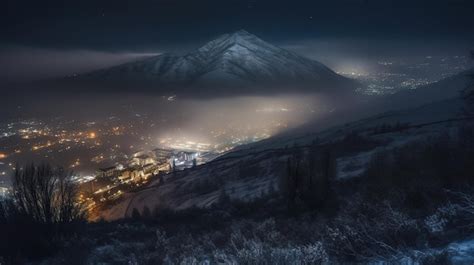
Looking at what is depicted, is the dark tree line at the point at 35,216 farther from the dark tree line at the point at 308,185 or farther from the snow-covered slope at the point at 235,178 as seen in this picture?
the snow-covered slope at the point at 235,178

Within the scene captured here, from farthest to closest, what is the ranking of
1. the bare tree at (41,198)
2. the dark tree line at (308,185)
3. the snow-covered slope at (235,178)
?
the snow-covered slope at (235,178), the dark tree line at (308,185), the bare tree at (41,198)

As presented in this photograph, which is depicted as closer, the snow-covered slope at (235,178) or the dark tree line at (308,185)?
the dark tree line at (308,185)

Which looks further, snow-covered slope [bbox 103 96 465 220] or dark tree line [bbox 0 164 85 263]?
snow-covered slope [bbox 103 96 465 220]

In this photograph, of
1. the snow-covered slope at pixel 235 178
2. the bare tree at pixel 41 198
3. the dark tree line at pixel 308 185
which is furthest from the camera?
the snow-covered slope at pixel 235 178

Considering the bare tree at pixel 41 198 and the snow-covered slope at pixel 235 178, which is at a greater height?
the bare tree at pixel 41 198

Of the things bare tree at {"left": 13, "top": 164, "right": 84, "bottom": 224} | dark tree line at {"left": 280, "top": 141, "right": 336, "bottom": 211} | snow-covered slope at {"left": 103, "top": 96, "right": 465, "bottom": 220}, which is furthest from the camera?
snow-covered slope at {"left": 103, "top": 96, "right": 465, "bottom": 220}

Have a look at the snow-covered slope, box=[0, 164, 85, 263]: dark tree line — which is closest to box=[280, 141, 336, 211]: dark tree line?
box=[0, 164, 85, 263]: dark tree line

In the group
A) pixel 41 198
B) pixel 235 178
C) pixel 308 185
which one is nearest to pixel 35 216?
pixel 41 198

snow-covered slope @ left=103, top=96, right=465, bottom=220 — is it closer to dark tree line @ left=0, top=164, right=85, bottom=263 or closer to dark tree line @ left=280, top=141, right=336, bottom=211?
dark tree line @ left=280, top=141, right=336, bottom=211

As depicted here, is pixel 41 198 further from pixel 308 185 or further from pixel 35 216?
pixel 308 185

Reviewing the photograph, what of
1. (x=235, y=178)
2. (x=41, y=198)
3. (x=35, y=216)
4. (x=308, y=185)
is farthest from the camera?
(x=235, y=178)

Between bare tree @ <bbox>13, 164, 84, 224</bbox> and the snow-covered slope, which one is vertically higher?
bare tree @ <bbox>13, 164, 84, 224</bbox>

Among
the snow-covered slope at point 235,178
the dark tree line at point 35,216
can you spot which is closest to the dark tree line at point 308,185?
the dark tree line at point 35,216
